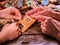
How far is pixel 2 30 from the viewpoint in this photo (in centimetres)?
100

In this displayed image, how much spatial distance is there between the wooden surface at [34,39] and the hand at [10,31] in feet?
0.09

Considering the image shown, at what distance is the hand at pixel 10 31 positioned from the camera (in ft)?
3.18

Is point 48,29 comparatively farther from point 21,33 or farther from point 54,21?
point 21,33

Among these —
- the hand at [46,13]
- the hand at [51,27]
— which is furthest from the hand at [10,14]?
the hand at [51,27]

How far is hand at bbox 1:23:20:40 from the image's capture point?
3.18 feet

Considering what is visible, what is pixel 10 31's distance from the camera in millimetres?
994

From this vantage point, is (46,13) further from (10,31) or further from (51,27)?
(10,31)

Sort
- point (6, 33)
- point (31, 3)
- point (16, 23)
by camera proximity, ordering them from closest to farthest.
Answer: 1. point (6, 33)
2. point (16, 23)
3. point (31, 3)

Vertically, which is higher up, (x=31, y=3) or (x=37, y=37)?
(x=31, y=3)

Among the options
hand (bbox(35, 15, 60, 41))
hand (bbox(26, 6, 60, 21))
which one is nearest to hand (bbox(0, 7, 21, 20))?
hand (bbox(26, 6, 60, 21))

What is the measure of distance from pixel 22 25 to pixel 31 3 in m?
0.32

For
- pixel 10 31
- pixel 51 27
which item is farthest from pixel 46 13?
pixel 10 31

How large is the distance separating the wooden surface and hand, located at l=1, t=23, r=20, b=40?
3 cm

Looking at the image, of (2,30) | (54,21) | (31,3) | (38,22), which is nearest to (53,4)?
(31,3)
